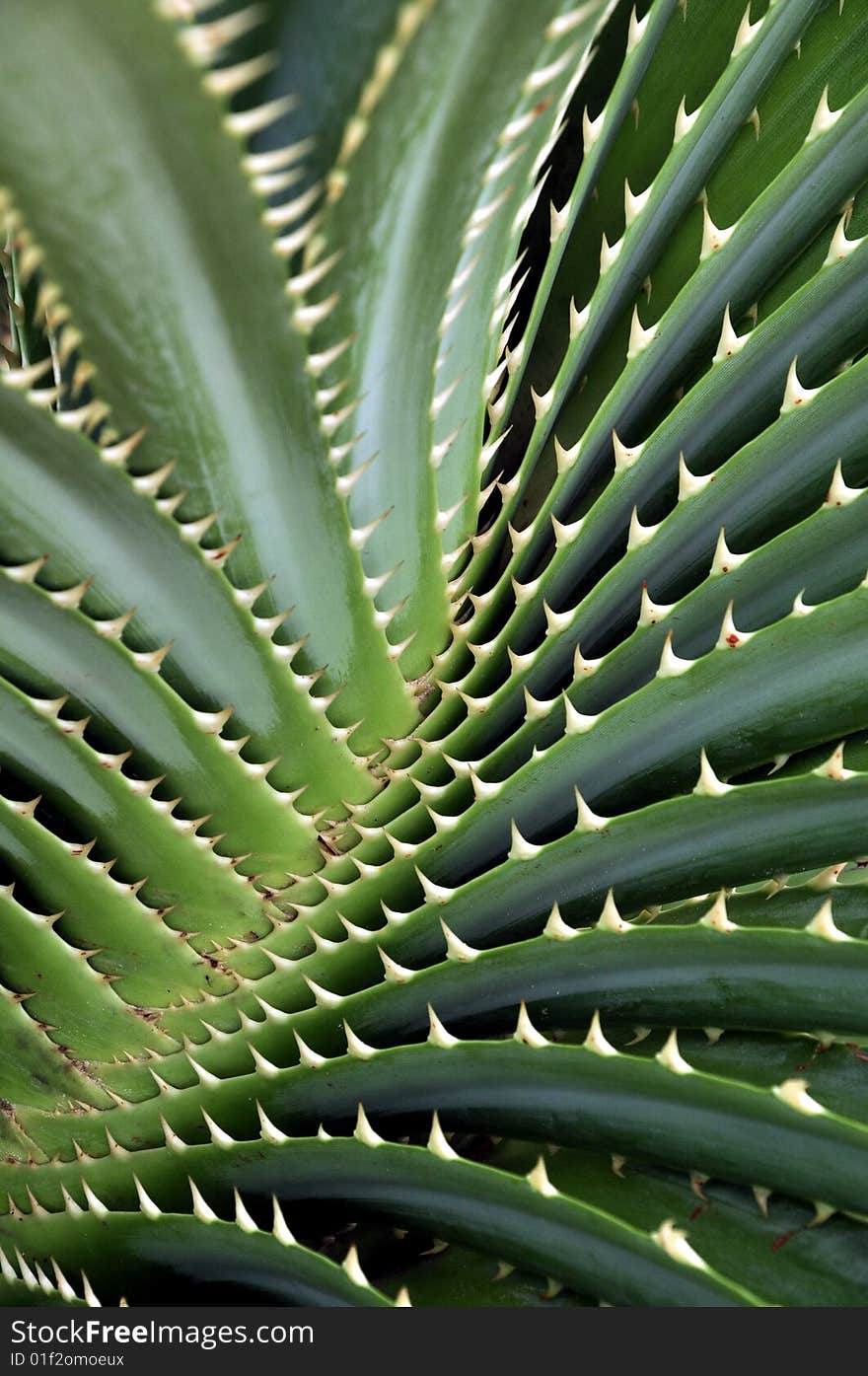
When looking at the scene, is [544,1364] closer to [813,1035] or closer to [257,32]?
[813,1035]

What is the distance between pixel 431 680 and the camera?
0.87 meters

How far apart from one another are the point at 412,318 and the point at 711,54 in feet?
1.57

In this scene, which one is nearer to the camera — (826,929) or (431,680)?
(826,929)

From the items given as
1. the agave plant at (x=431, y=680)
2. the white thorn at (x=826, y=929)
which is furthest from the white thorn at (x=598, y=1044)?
the white thorn at (x=826, y=929)

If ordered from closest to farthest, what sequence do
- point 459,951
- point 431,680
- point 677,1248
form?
point 677,1248
point 459,951
point 431,680

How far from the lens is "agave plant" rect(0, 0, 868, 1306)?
22.2 inches

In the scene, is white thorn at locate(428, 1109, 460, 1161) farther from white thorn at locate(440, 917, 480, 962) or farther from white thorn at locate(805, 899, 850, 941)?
white thorn at locate(805, 899, 850, 941)

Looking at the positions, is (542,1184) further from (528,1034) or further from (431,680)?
Result: (431,680)

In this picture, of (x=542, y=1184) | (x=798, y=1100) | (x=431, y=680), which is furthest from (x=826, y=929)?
(x=431, y=680)

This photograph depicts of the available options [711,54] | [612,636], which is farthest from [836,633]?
[711,54]

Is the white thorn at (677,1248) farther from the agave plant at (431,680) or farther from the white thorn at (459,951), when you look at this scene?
the white thorn at (459,951)

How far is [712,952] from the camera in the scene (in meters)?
0.68

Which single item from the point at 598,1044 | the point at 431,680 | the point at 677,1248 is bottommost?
the point at 677,1248

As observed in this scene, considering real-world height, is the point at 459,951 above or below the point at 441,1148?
above
